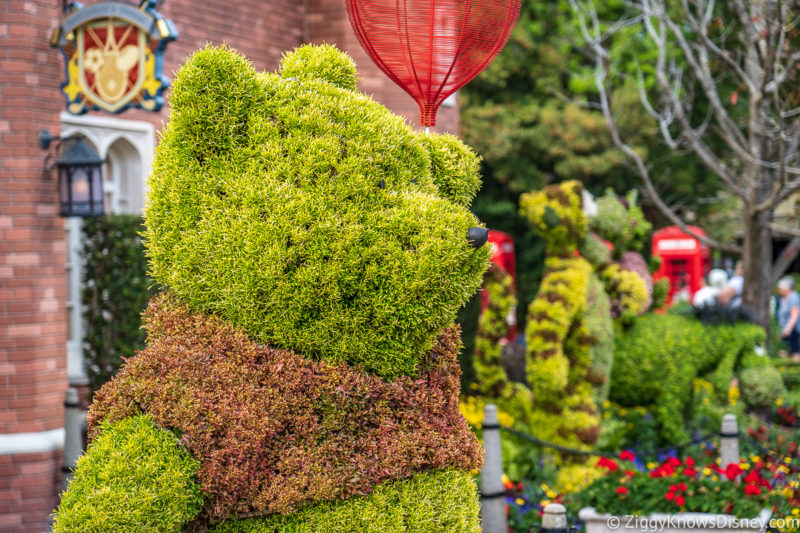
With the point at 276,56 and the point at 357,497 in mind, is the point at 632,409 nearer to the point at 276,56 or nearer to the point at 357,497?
the point at 276,56

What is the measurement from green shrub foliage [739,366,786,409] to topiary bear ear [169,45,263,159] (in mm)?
6522

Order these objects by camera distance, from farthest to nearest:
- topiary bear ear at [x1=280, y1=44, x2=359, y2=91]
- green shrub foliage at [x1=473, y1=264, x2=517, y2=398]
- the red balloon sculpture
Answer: green shrub foliage at [x1=473, y1=264, x2=517, y2=398] < the red balloon sculpture < topiary bear ear at [x1=280, y1=44, x2=359, y2=91]

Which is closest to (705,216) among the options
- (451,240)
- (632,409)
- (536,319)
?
(632,409)

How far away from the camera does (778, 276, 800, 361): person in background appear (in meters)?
13.4

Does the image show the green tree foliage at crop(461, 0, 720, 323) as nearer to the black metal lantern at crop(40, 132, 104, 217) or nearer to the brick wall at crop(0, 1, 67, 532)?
the black metal lantern at crop(40, 132, 104, 217)

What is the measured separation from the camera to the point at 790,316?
44.3ft

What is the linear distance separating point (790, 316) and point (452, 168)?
12.1 meters

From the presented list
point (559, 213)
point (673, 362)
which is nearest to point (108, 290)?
point (559, 213)

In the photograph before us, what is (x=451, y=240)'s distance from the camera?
272 centimetres

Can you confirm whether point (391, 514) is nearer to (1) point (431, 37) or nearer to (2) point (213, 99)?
(2) point (213, 99)

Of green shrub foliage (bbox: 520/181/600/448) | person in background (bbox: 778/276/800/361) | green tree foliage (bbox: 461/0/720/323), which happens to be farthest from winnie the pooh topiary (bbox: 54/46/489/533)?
green tree foliage (bbox: 461/0/720/323)

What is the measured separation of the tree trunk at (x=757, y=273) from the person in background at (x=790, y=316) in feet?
13.6

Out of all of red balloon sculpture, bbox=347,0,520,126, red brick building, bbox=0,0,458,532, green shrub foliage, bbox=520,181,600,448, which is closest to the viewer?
red balloon sculpture, bbox=347,0,520,126

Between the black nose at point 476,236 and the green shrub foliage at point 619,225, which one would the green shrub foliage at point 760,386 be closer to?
the green shrub foliage at point 619,225
